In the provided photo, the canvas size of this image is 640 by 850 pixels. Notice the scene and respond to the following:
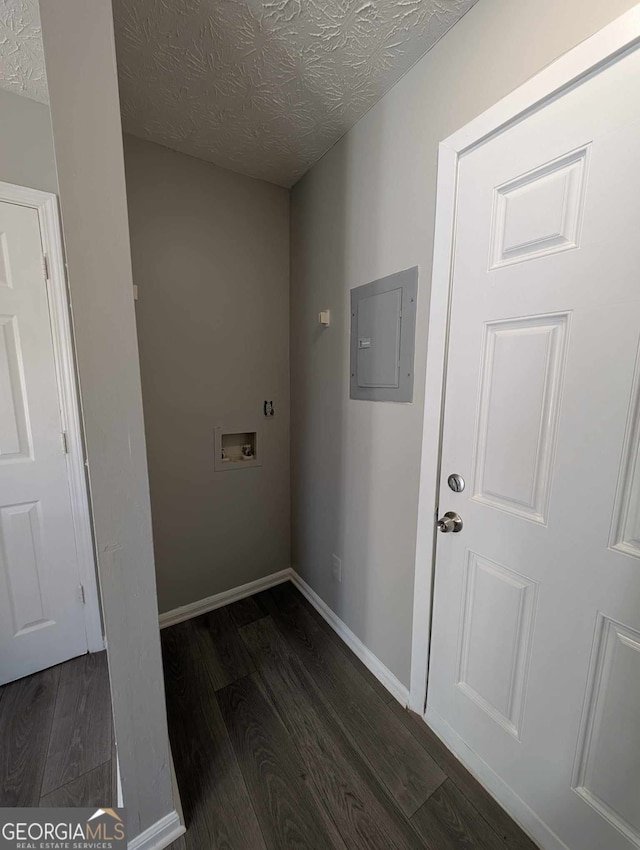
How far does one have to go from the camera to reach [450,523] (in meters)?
1.17

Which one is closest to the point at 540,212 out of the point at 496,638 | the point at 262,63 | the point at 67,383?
the point at 262,63

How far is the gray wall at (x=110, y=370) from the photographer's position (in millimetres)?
A: 700

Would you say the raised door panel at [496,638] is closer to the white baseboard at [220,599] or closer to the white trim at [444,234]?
the white trim at [444,234]

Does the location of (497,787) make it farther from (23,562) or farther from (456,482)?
(23,562)

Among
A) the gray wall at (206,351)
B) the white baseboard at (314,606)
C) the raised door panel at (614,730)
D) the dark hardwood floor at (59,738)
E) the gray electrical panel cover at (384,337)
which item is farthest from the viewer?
the gray wall at (206,351)

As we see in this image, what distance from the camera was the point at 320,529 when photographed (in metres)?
1.94

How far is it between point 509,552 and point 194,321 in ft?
5.72

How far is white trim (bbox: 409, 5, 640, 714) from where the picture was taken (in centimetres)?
73

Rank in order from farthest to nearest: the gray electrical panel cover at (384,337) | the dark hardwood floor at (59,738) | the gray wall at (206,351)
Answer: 1. the gray wall at (206,351)
2. the gray electrical panel cover at (384,337)
3. the dark hardwood floor at (59,738)

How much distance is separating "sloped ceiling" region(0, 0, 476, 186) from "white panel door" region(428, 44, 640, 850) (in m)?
0.48

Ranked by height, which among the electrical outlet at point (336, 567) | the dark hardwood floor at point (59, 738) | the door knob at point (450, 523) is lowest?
the dark hardwood floor at point (59, 738)

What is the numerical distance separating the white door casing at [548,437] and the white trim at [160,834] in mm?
975

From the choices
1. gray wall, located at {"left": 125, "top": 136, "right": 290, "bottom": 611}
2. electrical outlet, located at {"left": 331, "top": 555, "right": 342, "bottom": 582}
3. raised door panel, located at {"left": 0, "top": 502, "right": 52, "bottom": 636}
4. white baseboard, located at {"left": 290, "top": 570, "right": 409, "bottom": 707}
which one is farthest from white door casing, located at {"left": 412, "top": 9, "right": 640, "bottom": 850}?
raised door panel, located at {"left": 0, "top": 502, "right": 52, "bottom": 636}

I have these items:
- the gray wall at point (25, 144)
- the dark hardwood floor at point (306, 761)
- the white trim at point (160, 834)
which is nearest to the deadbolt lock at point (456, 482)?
the dark hardwood floor at point (306, 761)
